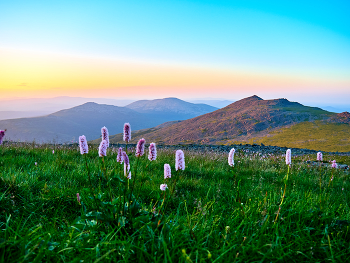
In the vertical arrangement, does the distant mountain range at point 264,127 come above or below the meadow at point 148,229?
above

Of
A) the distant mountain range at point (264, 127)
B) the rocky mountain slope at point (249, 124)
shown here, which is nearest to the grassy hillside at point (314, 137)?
the distant mountain range at point (264, 127)

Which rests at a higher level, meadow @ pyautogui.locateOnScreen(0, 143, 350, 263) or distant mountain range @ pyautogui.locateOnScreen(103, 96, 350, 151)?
distant mountain range @ pyautogui.locateOnScreen(103, 96, 350, 151)

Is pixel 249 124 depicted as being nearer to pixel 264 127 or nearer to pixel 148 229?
pixel 264 127

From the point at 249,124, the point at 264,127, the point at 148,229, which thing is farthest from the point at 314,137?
the point at 148,229

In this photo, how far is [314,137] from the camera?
116ft

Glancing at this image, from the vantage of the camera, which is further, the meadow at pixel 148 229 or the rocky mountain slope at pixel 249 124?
the rocky mountain slope at pixel 249 124

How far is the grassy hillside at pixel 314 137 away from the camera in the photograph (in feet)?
98.3

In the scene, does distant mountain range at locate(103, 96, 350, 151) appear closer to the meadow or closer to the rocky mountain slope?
the rocky mountain slope

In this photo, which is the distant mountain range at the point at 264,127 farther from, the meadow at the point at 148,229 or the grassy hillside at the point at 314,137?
the meadow at the point at 148,229

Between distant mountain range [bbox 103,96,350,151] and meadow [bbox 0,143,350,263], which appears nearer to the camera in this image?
meadow [bbox 0,143,350,263]

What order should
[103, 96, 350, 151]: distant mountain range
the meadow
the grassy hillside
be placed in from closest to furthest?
the meadow, the grassy hillside, [103, 96, 350, 151]: distant mountain range

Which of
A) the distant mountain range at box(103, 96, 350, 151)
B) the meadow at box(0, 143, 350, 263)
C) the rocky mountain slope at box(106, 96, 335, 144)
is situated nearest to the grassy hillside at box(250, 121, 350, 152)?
the distant mountain range at box(103, 96, 350, 151)

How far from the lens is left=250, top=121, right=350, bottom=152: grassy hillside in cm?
2995

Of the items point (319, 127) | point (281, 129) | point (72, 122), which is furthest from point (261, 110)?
point (72, 122)
